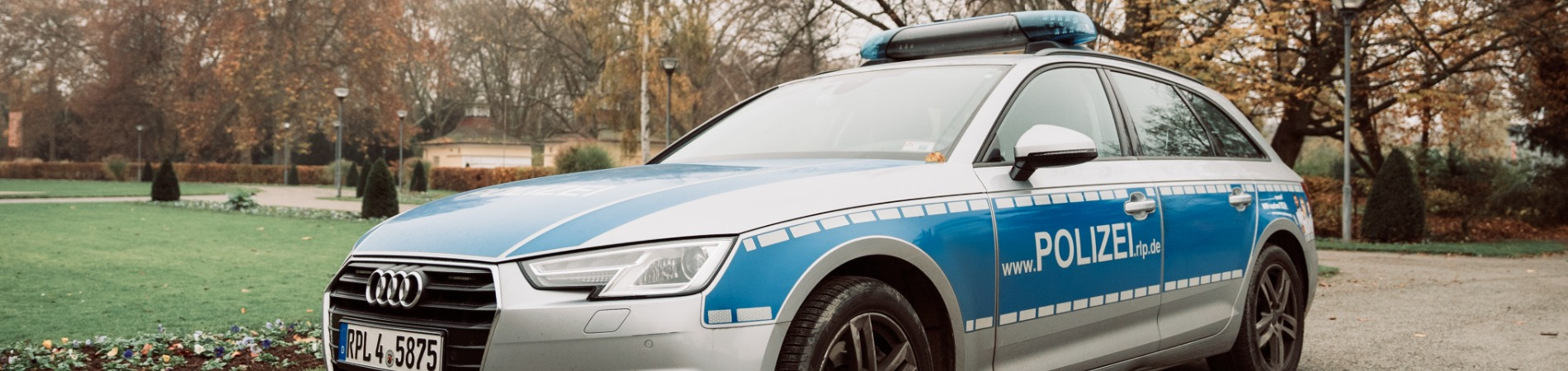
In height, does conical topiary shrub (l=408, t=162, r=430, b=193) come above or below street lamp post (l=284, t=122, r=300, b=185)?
below

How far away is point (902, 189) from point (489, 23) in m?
53.5

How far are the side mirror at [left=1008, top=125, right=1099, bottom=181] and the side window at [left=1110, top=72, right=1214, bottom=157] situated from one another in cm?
102

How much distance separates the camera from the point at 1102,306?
13.3 ft

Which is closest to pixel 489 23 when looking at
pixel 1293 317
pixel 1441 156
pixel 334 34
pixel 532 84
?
pixel 532 84

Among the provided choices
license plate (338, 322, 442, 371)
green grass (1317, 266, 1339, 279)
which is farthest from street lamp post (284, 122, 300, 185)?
license plate (338, 322, 442, 371)

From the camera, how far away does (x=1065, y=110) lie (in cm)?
438

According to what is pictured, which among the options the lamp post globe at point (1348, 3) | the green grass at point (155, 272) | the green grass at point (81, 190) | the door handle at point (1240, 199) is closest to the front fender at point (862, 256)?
the door handle at point (1240, 199)

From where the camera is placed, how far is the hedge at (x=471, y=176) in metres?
42.8

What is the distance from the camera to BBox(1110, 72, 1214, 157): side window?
476cm

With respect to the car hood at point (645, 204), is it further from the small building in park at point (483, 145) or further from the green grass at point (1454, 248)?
the small building in park at point (483, 145)

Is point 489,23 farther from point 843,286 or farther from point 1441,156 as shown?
point 843,286

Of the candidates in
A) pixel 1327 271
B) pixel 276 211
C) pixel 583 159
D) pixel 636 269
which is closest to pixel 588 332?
pixel 636 269

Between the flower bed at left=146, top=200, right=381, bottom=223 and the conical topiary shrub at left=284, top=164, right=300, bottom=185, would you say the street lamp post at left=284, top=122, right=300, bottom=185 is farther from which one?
the flower bed at left=146, top=200, right=381, bottom=223

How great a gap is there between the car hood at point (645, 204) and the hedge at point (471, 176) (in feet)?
127
